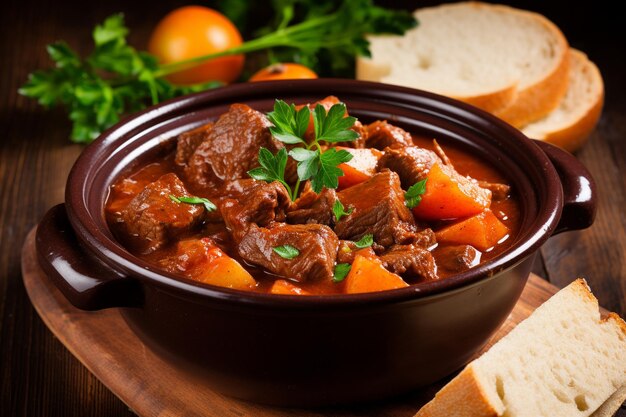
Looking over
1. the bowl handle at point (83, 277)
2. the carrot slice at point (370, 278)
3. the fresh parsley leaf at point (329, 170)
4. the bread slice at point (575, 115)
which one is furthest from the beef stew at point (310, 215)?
the bread slice at point (575, 115)

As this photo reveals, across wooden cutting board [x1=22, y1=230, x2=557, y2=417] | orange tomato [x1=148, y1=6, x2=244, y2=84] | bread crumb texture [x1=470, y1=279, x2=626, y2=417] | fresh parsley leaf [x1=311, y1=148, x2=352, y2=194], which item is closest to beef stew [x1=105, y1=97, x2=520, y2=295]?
fresh parsley leaf [x1=311, y1=148, x2=352, y2=194]

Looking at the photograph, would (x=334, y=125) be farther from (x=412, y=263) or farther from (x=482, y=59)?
(x=482, y=59)

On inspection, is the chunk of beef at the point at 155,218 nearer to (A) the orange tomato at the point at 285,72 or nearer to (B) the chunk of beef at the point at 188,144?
(B) the chunk of beef at the point at 188,144

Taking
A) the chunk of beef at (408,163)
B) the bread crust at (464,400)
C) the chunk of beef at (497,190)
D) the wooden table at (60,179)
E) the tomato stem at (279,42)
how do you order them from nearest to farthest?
the bread crust at (464,400)
the chunk of beef at (408,163)
the chunk of beef at (497,190)
the wooden table at (60,179)
the tomato stem at (279,42)

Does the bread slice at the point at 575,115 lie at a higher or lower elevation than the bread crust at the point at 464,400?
lower

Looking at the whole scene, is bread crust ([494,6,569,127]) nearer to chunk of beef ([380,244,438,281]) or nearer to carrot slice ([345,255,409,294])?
chunk of beef ([380,244,438,281])

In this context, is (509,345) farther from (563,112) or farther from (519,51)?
(519,51)
